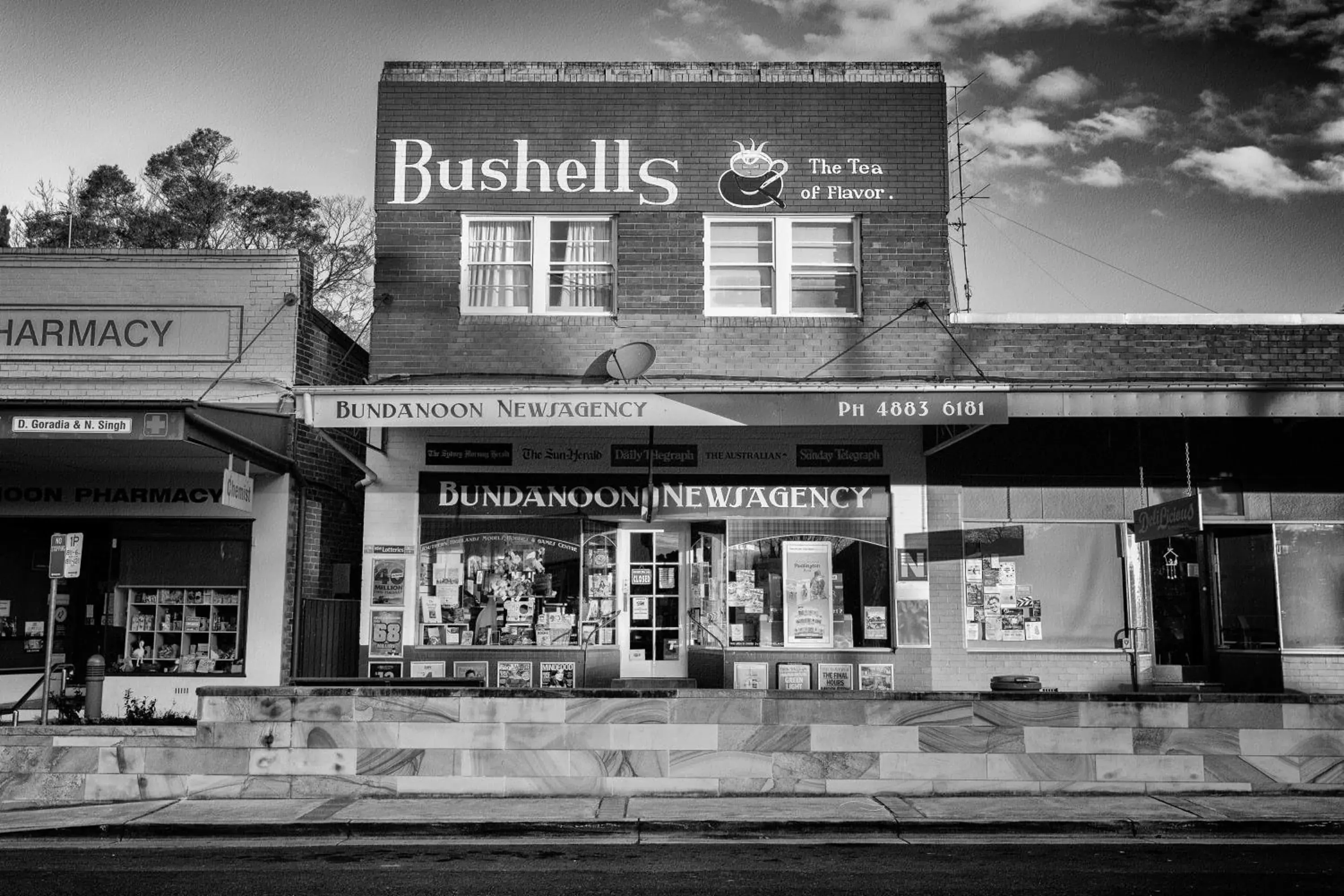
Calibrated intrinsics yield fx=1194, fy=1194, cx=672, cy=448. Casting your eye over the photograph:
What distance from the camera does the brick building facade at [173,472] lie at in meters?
15.2

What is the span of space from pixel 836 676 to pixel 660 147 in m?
7.42

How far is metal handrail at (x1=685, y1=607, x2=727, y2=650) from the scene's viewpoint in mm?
15746

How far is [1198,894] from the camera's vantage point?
25.1 ft

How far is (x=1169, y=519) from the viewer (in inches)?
523

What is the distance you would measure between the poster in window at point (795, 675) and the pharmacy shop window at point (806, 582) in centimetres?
28

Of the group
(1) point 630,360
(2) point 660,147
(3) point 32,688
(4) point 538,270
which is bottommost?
(3) point 32,688

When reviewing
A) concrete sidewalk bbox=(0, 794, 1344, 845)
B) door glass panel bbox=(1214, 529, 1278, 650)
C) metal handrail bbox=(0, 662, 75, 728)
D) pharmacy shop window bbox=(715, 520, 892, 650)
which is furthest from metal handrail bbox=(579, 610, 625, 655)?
door glass panel bbox=(1214, 529, 1278, 650)

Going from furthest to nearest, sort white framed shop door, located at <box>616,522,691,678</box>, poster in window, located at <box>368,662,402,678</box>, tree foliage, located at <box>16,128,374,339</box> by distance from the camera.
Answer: tree foliage, located at <box>16,128,374,339</box>
white framed shop door, located at <box>616,522,691,678</box>
poster in window, located at <box>368,662,402,678</box>

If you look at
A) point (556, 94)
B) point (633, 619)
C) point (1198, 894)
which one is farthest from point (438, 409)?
point (1198, 894)

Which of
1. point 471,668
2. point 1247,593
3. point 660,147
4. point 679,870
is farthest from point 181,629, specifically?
point 1247,593

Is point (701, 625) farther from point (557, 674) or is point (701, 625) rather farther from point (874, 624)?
point (874, 624)

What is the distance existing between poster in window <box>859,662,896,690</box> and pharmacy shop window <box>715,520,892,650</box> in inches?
13.9

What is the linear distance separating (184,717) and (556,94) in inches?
361

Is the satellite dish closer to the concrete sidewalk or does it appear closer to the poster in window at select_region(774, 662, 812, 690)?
the poster in window at select_region(774, 662, 812, 690)
